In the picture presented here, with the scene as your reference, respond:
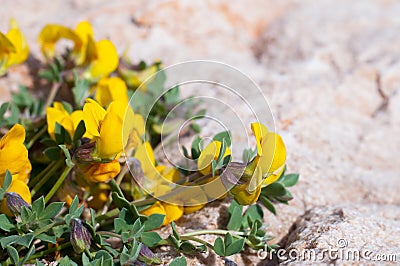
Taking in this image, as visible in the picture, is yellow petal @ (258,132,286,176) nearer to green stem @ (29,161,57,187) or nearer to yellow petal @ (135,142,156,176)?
yellow petal @ (135,142,156,176)

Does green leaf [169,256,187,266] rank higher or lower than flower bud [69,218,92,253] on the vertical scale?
lower

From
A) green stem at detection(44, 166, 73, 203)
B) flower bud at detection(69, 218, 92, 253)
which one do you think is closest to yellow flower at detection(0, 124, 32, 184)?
green stem at detection(44, 166, 73, 203)

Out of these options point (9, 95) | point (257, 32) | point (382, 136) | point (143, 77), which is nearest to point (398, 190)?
point (382, 136)

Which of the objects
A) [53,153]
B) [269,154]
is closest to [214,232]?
[269,154]

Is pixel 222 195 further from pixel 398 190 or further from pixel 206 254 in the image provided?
pixel 398 190

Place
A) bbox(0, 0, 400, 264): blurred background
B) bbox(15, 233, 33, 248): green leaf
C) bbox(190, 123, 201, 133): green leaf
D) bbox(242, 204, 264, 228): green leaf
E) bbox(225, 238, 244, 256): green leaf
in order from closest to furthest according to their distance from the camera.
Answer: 1. bbox(15, 233, 33, 248): green leaf
2. bbox(225, 238, 244, 256): green leaf
3. bbox(242, 204, 264, 228): green leaf
4. bbox(0, 0, 400, 264): blurred background
5. bbox(190, 123, 201, 133): green leaf

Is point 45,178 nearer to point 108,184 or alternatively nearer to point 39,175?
point 39,175

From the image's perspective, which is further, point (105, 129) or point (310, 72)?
point (310, 72)
